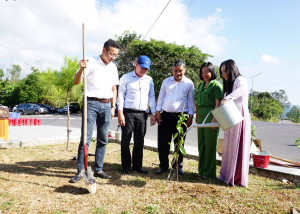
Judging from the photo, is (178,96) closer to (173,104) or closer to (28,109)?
(173,104)

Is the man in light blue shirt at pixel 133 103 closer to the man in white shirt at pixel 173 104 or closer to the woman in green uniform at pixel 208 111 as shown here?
the man in white shirt at pixel 173 104

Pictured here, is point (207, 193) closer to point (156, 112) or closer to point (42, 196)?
point (156, 112)

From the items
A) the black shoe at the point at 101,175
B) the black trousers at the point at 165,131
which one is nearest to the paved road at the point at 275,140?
the black trousers at the point at 165,131

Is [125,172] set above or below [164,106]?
below

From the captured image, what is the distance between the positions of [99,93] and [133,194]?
153 cm

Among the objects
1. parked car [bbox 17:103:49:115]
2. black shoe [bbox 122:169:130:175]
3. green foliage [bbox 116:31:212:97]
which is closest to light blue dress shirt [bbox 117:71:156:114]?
black shoe [bbox 122:169:130:175]

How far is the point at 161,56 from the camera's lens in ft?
79.2

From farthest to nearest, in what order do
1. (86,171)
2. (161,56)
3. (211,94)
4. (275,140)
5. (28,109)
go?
(28,109), (161,56), (275,140), (211,94), (86,171)

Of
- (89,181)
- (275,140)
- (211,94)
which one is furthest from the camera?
(275,140)

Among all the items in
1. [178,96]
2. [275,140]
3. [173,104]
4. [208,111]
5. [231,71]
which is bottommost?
[275,140]

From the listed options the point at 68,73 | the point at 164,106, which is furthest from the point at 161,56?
the point at 164,106

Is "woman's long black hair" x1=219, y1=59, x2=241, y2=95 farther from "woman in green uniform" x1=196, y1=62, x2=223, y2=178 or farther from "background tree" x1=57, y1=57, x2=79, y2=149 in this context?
"background tree" x1=57, y1=57, x2=79, y2=149

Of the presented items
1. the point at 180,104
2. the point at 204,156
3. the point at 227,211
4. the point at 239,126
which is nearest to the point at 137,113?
the point at 180,104

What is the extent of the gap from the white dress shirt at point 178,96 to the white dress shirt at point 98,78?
1.00 m
